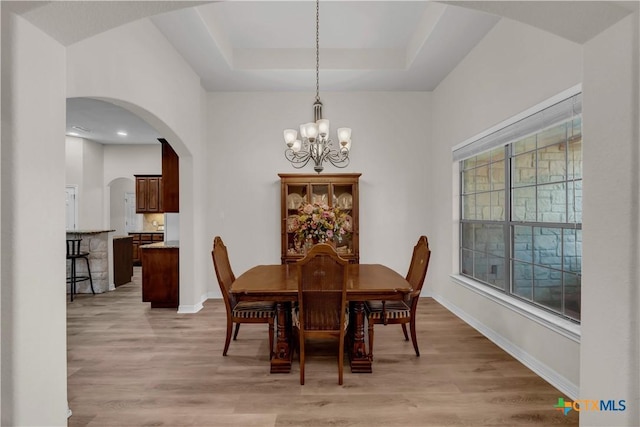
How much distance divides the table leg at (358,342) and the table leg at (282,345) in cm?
50

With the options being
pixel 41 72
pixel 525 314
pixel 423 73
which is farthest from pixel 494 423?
pixel 423 73

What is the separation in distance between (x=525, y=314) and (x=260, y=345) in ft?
7.58

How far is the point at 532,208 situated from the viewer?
284 centimetres

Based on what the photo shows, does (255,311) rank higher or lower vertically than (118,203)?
lower

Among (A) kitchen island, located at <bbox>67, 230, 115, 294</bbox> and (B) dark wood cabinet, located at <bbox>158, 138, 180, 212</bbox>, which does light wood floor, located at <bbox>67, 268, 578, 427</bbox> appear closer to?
(B) dark wood cabinet, located at <bbox>158, 138, 180, 212</bbox>

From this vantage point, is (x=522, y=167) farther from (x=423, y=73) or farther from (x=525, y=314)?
(x=423, y=73)

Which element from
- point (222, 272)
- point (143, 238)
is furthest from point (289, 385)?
point (143, 238)

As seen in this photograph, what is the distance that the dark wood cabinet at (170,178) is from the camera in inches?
172

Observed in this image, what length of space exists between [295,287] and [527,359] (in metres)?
1.95

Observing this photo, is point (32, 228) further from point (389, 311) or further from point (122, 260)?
point (122, 260)

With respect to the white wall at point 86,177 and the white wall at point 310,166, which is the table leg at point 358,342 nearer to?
the white wall at point 310,166

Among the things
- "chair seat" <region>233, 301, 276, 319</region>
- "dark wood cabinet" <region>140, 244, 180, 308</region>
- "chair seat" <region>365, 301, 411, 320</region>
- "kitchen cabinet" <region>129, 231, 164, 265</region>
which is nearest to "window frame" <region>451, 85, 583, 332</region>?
"chair seat" <region>365, 301, 411, 320</region>

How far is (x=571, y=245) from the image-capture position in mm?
2414

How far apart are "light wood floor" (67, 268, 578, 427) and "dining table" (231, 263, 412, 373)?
0.39 feet
